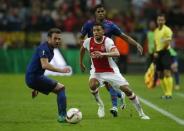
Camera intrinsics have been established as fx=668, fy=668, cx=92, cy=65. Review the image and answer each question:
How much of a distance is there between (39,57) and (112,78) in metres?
Result: 1.61

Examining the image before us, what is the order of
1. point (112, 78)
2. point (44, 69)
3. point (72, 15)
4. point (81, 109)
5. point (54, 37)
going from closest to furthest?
1. point (54, 37)
2. point (44, 69)
3. point (112, 78)
4. point (81, 109)
5. point (72, 15)

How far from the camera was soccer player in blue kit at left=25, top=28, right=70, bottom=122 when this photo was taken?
520 inches

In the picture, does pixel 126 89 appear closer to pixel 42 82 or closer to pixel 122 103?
pixel 122 103

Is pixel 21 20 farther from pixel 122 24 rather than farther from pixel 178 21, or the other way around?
pixel 178 21

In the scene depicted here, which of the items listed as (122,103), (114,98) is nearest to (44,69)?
(114,98)

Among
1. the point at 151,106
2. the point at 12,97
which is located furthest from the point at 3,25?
the point at 151,106

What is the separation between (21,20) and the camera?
104 ft

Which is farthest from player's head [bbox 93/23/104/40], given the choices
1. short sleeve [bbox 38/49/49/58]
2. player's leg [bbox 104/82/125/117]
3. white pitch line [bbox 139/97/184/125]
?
white pitch line [bbox 139/97/184/125]

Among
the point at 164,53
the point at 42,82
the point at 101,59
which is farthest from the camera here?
the point at 164,53

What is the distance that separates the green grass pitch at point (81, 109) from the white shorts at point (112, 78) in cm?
75

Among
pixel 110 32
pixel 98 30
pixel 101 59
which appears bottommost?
pixel 101 59

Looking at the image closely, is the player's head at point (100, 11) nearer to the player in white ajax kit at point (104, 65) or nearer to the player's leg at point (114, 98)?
the player in white ajax kit at point (104, 65)

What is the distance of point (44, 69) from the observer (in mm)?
13383

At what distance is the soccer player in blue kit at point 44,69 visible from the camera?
13.2 meters
